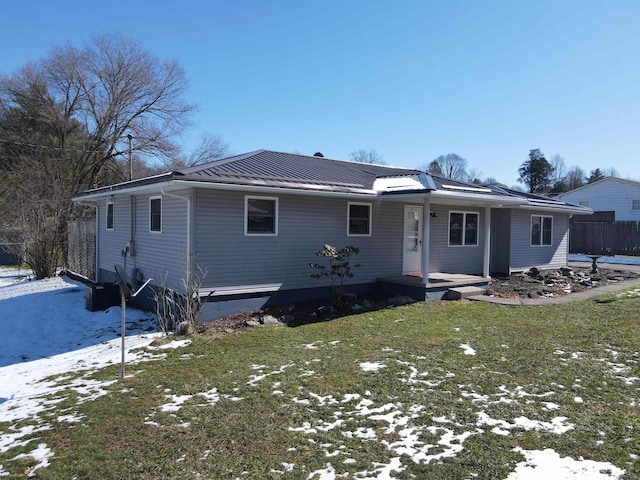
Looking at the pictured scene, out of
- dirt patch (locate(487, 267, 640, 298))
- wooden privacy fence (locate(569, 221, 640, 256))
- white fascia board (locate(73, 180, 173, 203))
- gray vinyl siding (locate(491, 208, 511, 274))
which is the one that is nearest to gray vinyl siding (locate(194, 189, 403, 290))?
white fascia board (locate(73, 180, 173, 203))

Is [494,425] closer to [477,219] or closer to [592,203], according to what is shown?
[477,219]

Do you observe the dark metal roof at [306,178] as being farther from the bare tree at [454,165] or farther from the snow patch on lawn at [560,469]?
the bare tree at [454,165]

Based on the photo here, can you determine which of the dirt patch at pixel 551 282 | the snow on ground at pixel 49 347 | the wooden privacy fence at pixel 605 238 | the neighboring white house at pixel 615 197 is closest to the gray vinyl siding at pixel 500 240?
the dirt patch at pixel 551 282

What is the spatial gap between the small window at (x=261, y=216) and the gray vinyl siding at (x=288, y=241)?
0.37ft

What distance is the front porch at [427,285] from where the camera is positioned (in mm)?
10773

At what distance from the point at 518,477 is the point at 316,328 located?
5.44m

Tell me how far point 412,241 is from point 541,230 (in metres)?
6.68

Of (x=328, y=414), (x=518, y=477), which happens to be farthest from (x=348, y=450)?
(x=518, y=477)

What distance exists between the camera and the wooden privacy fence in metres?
24.1

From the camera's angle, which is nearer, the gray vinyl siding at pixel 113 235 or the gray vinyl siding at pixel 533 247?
the gray vinyl siding at pixel 113 235

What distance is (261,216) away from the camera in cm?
980

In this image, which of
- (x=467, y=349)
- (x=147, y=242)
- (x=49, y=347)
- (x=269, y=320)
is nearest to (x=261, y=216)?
(x=269, y=320)

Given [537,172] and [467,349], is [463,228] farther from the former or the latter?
[537,172]

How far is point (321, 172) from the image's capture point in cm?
1175
